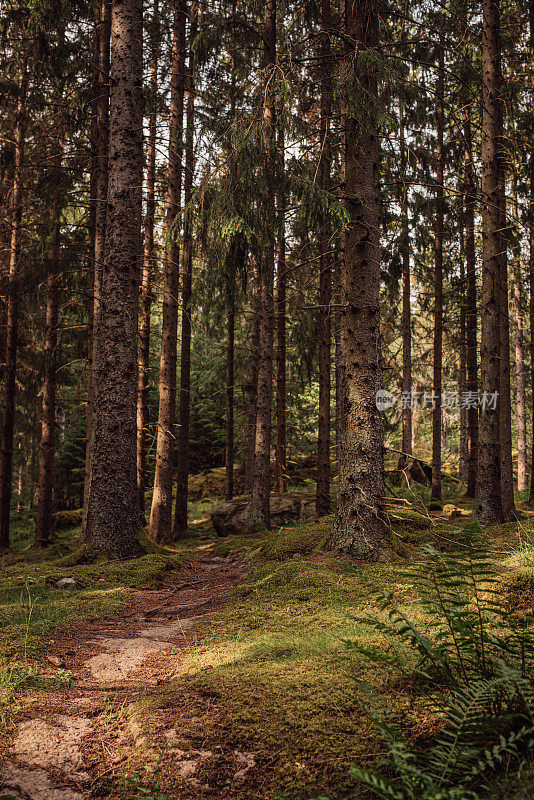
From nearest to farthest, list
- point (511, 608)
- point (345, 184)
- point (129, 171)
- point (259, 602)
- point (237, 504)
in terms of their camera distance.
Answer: point (511, 608)
point (259, 602)
point (345, 184)
point (129, 171)
point (237, 504)

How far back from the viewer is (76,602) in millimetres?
5262

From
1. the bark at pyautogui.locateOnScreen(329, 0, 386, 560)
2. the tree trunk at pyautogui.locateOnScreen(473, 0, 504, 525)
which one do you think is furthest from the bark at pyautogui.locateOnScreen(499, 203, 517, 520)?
the bark at pyautogui.locateOnScreen(329, 0, 386, 560)

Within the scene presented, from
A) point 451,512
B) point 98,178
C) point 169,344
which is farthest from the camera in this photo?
point 451,512

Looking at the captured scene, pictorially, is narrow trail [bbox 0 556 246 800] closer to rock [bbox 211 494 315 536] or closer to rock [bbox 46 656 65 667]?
rock [bbox 46 656 65 667]

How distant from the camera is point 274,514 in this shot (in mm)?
12922

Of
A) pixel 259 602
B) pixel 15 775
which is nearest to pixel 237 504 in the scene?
pixel 259 602

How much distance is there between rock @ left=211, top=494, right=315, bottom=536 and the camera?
41.2 ft

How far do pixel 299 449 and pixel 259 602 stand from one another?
18.8 m

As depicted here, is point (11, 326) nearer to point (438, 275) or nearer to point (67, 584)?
point (67, 584)

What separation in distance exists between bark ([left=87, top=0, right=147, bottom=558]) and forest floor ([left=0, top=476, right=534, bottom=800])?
5.26ft

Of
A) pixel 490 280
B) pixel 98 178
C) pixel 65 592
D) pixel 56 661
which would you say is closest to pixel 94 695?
pixel 56 661

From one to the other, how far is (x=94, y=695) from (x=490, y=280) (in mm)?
9003

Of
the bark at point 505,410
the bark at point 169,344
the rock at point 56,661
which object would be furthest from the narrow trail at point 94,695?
the bark at point 505,410

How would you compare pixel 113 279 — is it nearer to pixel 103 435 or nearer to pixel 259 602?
pixel 103 435
